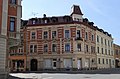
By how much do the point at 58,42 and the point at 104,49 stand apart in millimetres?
20082

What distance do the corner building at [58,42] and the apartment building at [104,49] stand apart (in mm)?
7938

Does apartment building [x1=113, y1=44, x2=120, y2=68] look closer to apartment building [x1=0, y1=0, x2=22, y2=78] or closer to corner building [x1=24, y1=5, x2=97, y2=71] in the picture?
corner building [x1=24, y1=5, x2=97, y2=71]

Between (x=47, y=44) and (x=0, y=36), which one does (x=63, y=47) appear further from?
(x=0, y=36)

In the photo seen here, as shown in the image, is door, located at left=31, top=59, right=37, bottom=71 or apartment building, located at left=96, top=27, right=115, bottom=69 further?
apartment building, located at left=96, top=27, right=115, bottom=69

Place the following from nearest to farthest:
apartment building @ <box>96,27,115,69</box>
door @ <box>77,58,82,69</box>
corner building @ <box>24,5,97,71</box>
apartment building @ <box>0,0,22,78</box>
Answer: apartment building @ <box>0,0,22,78</box> → door @ <box>77,58,82,69</box> → corner building @ <box>24,5,97,71</box> → apartment building @ <box>96,27,115,69</box>

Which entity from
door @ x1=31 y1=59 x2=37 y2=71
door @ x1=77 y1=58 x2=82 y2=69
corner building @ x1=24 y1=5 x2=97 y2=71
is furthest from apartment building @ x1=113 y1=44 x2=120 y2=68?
door @ x1=31 y1=59 x2=37 y2=71

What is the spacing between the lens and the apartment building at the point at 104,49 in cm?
6132

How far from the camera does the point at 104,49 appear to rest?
66500 mm

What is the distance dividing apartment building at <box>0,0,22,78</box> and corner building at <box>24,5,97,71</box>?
23.5m

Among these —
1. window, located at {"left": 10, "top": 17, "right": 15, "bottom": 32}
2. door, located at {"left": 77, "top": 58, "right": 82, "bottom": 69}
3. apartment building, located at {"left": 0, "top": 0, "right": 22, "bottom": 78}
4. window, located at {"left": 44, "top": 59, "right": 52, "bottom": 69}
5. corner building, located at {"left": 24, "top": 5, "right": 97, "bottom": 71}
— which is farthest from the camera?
window, located at {"left": 44, "top": 59, "right": 52, "bottom": 69}

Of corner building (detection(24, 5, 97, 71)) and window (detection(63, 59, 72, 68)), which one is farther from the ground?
corner building (detection(24, 5, 97, 71))

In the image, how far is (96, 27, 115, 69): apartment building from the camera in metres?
61.3

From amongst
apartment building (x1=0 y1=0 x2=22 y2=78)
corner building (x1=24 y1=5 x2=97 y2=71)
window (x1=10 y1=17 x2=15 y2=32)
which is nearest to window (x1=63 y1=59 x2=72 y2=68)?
corner building (x1=24 y1=5 x2=97 y2=71)

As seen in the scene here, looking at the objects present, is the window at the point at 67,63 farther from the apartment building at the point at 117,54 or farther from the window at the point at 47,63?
the apartment building at the point at 117,54
